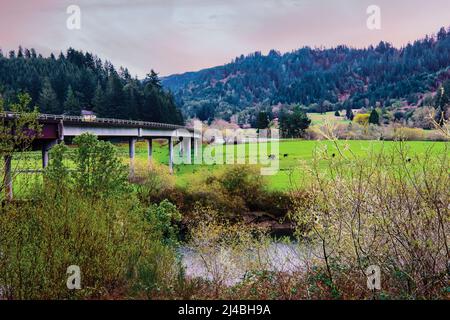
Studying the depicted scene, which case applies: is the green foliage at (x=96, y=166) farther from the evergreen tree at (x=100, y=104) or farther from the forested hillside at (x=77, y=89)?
the evergreen tree at (x=100, y=104)

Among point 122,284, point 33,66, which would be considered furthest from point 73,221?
point 33,66

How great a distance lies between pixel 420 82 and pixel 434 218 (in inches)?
4812

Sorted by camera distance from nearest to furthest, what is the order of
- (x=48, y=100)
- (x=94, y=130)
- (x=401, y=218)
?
(x=401, y=218) < (x=94, y=130) < (x=48, y=100)

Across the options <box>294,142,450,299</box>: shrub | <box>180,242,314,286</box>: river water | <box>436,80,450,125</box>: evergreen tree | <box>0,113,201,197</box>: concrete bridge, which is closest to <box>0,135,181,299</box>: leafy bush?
<box>180,242,314,286</box>: river water

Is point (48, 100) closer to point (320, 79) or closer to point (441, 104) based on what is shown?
point (441, 104)

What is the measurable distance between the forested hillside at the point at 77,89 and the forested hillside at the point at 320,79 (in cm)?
3953

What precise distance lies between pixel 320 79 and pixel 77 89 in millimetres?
97395

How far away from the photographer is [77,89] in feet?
214

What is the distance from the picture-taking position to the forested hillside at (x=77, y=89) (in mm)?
57625

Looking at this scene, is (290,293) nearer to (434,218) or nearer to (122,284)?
(434,218)

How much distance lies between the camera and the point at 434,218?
29.2ft

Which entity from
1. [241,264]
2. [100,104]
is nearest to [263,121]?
[100,104]

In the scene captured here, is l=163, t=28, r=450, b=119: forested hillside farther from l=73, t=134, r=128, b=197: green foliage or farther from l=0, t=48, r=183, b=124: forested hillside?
l=73, t=134, r=128, b=197: green foliage
